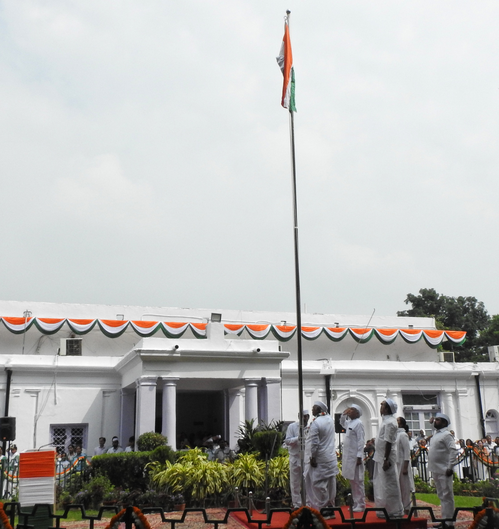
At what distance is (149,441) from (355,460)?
593cm

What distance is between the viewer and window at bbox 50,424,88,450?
58.5ft

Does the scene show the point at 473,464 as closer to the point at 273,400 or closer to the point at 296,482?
the point at 273,400

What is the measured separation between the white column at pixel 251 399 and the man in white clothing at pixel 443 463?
295 inches

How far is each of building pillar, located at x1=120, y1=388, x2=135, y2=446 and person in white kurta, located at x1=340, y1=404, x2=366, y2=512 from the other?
29.5ft

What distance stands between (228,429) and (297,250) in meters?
10.8

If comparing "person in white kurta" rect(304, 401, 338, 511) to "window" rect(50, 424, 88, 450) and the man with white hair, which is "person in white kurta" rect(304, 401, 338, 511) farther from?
"window" rect(50, 424, 88, 450)

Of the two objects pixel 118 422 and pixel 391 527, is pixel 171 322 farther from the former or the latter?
pixel 391 527

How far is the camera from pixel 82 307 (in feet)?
74.2

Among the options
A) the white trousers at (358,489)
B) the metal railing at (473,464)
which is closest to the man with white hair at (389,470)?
the white trousers at (358,489)

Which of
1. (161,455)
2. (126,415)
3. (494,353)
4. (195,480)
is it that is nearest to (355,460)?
(195,480)

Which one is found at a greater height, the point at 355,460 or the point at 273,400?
the point at 273,400

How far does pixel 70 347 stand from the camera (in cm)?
1955

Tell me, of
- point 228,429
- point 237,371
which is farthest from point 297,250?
point 228,429

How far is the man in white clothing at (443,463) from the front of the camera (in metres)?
8.58
